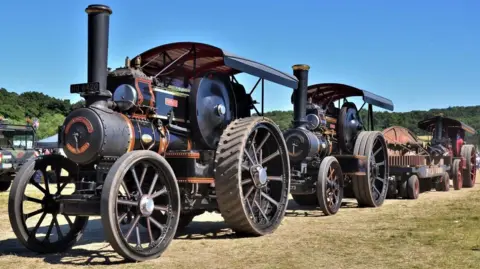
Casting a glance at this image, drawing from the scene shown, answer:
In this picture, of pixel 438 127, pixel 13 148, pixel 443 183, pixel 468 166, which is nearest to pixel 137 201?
pixel 13 148

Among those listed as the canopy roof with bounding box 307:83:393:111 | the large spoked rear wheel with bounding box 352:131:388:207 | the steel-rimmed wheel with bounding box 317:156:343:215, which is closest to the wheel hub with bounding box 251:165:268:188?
the steel-rimmed wheel with bounding box 317:156:343:215

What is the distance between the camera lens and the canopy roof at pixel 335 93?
11.9 meters

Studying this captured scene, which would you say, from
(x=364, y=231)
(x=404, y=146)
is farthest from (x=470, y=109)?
(x=364, y=231)

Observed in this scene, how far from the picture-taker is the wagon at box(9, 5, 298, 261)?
5.71 metres

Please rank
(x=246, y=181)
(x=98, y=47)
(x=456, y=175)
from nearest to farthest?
(x=98, y=47), (x=246, y=181), (x=456, y=175)

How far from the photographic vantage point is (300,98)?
10.6 metres

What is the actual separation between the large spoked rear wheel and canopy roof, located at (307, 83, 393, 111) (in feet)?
2.90

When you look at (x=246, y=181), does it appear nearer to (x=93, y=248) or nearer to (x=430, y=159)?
(x=93, y=248)

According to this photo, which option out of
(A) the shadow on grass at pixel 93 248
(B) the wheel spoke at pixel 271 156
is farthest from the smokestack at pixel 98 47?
(B) the wheel spoke at pixel 271 156

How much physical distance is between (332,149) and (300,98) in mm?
1863

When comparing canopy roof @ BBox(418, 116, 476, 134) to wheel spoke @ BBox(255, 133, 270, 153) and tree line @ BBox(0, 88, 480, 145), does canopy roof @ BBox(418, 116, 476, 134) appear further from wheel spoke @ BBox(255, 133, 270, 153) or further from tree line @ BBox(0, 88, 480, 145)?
tree line @ BBox(0, 88, 480, 145)

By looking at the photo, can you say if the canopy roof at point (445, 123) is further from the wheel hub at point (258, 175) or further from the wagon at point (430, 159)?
the wheel hub at point (258, 175)

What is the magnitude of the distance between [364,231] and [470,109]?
104 metres

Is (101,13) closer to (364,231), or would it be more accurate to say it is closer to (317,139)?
(364,231)
